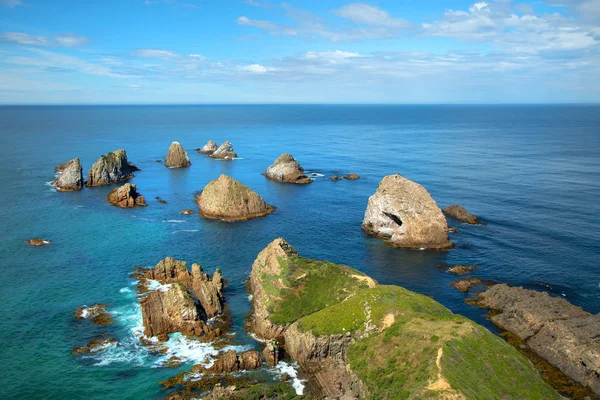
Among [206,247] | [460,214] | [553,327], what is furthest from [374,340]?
[460,214]

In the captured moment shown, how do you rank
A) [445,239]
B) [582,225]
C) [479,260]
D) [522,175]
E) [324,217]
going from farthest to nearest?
1. [522,175]
2. [324,217]
3. [582,225]
4. [445,239]
5. [479,260]

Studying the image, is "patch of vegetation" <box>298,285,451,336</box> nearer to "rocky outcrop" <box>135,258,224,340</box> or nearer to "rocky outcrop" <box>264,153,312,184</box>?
"rocky outcrop" <box>135,258,224,340</box>

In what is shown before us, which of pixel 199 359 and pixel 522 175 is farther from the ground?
pixel 522 175

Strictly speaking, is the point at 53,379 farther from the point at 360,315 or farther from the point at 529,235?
the point at 529,235

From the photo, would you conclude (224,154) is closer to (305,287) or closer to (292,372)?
(305,287)

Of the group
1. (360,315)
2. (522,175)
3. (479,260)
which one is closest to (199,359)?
(360,315)
